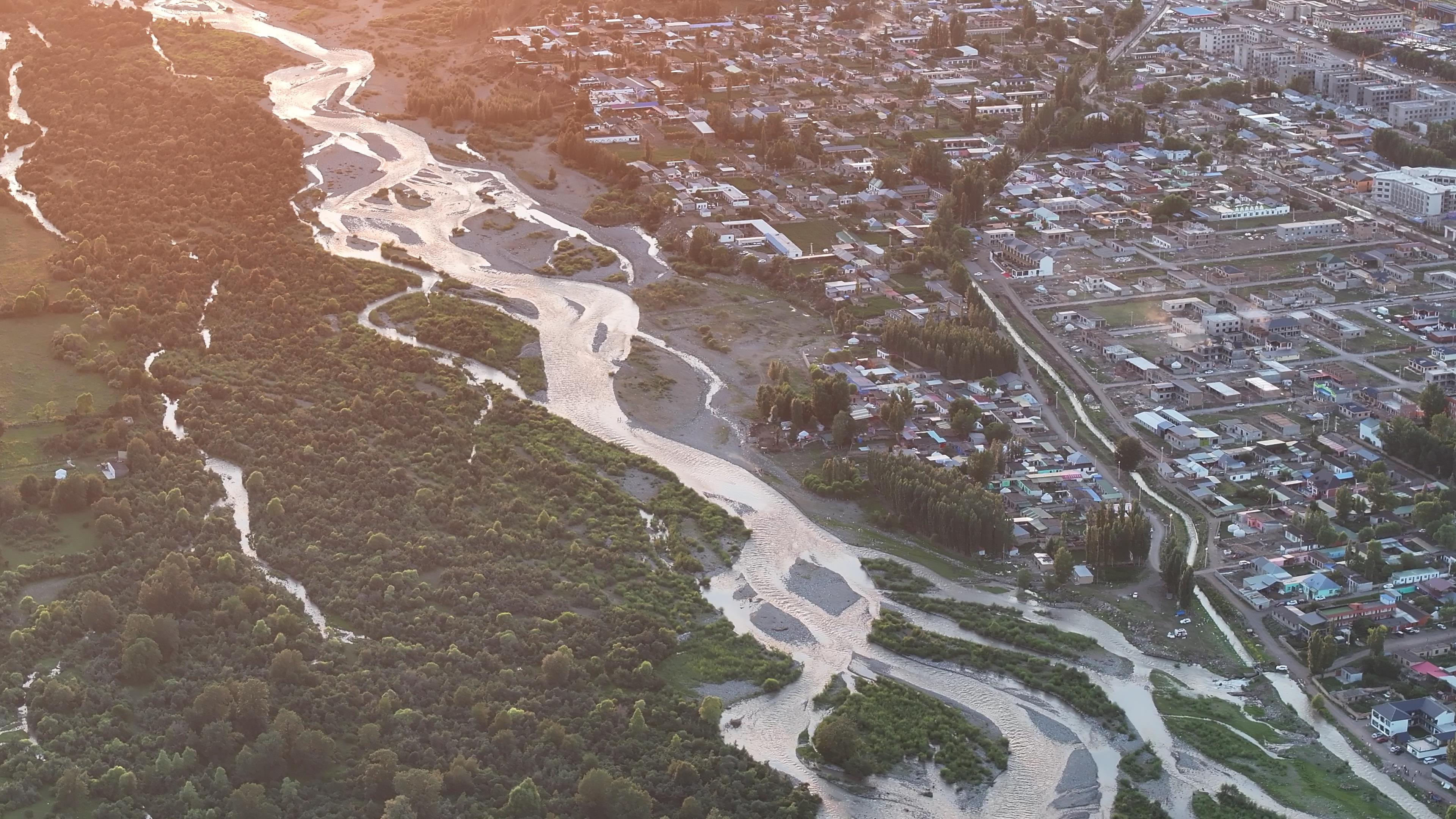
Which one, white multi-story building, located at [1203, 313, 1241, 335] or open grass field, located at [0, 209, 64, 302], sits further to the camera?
open grass field, located at [0, 209, 64, 302]

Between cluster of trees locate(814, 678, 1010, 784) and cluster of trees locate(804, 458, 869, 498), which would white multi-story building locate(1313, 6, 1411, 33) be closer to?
cluster of trees locate(804, 458, 869, 498)

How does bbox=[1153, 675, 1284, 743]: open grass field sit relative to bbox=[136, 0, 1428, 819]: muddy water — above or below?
above

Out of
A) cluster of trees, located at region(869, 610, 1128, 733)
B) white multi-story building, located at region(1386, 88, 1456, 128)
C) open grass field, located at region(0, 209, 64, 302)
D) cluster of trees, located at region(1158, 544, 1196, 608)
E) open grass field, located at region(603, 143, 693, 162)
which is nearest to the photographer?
cluster of trees, located at region(869, 610, 1128, 733)

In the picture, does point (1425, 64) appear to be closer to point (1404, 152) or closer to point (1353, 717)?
point (1404, 152)

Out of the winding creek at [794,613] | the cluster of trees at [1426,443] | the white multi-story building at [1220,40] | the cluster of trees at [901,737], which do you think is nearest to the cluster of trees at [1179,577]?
the winding creek at [794,613]

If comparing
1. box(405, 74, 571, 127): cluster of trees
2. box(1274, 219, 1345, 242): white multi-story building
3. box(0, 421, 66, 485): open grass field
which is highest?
box(0, 421, 66, 485): open grass field

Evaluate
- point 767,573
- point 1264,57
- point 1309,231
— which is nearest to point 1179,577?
point 767,573

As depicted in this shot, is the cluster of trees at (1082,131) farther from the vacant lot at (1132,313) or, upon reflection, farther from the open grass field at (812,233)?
the vacant lot at (1132,313)

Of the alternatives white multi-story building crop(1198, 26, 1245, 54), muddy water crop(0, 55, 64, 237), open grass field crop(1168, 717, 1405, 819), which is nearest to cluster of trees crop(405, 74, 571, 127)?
muddy water crop(0, 55, 64, 237)
